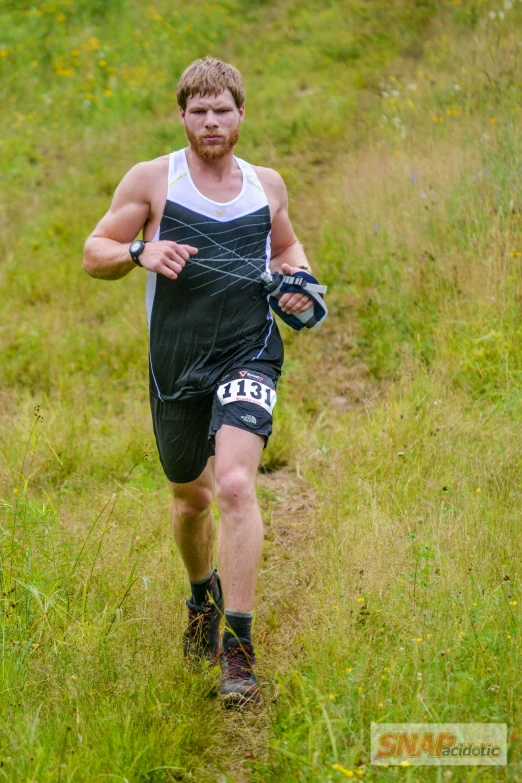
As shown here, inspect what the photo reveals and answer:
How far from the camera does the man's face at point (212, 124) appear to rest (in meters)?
3.83

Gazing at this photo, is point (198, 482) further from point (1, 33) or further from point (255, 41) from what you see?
Result: point (1, 33)

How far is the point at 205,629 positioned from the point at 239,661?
575 mm

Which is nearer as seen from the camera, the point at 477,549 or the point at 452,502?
the point at 477,549

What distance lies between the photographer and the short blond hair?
3.86 m

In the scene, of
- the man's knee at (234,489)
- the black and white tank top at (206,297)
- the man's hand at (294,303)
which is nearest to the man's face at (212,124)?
the black and white tank top at (206,297)

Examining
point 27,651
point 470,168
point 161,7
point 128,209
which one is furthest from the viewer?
point 161,7

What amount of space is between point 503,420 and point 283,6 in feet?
38.2

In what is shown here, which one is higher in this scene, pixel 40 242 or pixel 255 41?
pixel 255 41

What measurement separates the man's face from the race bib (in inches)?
39.2

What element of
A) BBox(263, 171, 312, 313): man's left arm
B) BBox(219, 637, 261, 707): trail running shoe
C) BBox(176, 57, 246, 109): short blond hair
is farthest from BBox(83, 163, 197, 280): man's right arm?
BBox(219, 637, 261, 707): trail running shoe

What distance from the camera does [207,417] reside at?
12.8 ft

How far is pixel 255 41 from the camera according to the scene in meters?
13.6

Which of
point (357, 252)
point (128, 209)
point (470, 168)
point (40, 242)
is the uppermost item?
point (128, 209)

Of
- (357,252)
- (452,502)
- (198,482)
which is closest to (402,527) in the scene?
(452,502)
